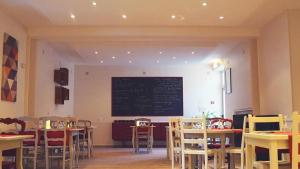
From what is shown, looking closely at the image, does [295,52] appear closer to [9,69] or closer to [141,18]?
[141,18]

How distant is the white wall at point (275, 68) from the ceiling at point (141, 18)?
0.30 metres

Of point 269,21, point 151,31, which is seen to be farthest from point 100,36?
point 269,21

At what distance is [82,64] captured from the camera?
13461 mm

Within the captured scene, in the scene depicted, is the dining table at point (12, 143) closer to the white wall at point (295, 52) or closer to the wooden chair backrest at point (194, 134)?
the wooden chair backrest at point (194, 134)

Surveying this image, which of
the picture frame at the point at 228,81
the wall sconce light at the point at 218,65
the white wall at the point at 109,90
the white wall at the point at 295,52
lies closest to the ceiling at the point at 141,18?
the white wall at the point at 295,52

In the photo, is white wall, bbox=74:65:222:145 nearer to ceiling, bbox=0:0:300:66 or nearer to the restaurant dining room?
the restaurant dining room

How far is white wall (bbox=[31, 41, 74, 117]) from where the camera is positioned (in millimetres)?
8742

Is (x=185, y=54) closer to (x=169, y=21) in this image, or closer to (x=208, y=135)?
(x=169, y=21)

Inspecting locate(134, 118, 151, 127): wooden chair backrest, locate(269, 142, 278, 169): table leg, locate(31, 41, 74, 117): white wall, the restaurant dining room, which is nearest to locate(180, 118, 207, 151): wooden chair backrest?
the restaurant dining room

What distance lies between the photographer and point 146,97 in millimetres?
13555

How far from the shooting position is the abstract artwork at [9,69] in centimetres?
708

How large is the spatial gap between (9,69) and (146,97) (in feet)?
22.6

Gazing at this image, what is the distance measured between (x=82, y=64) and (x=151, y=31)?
5.72 metres

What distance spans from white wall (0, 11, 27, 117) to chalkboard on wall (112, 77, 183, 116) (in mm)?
5504
